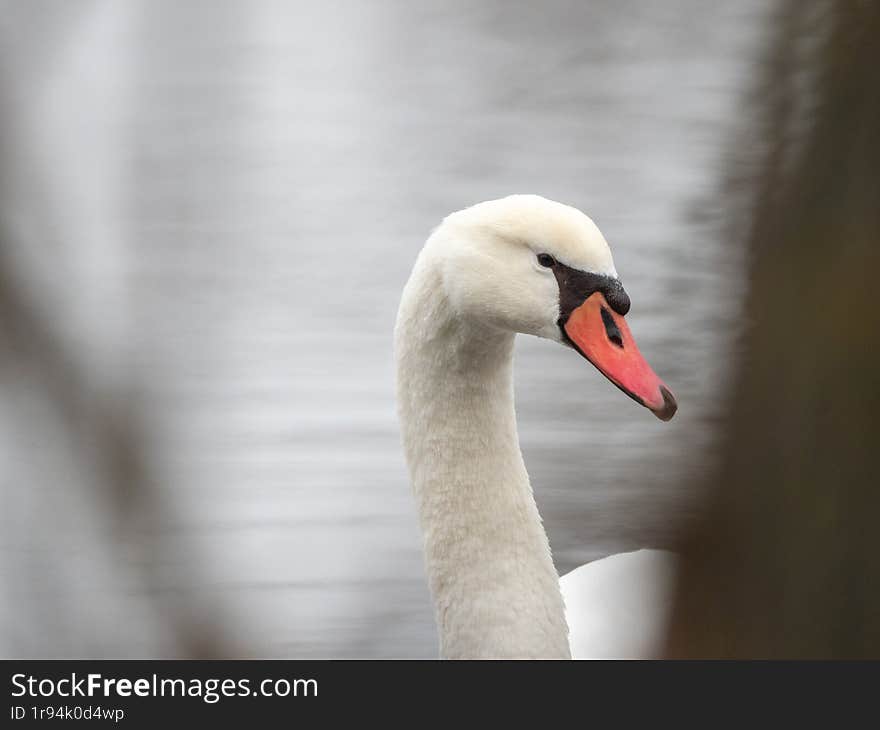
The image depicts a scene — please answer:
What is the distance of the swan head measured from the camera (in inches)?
55.0

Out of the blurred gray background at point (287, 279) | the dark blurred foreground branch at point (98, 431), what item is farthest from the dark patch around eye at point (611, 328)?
the dark blurred foreground branch at point (98, 431)

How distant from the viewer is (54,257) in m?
2.24

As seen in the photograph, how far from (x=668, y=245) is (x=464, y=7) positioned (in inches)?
45.0

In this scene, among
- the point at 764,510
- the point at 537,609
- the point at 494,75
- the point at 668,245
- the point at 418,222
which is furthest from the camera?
the point at 494,75

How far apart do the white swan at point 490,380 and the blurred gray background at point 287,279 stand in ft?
0.48

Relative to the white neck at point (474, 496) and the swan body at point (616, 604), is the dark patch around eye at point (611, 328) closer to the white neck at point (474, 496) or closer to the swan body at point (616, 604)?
the white neck at point (474, 496)

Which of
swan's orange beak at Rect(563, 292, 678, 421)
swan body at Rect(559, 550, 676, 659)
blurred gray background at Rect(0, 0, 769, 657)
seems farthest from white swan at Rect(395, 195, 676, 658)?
swan body at Rect(559, 550, 676, 659)

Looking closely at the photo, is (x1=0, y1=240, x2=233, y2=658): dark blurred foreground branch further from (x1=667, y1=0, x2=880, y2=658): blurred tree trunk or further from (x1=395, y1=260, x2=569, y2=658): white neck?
(x1=667, y1=0, x2=880, y2=658): blurred tree trunk

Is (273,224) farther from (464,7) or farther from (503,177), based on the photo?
(464,7)

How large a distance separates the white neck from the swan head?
0.20 feet

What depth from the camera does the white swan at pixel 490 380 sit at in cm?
140

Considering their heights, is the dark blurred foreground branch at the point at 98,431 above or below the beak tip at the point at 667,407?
below

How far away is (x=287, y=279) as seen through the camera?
321 centimetres

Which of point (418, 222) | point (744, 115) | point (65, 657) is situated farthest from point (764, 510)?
point (418, 222)
